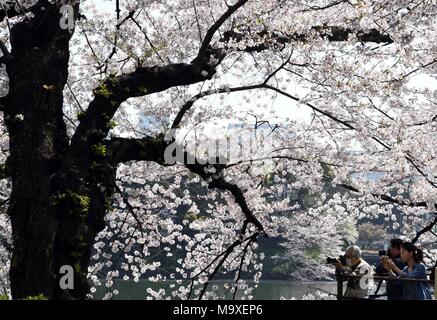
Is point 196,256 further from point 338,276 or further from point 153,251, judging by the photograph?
point 153,251

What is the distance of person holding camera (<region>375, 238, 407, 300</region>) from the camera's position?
622cm

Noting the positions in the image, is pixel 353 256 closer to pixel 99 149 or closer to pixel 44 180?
pixel 99 149

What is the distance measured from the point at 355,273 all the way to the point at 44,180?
9.99 feet

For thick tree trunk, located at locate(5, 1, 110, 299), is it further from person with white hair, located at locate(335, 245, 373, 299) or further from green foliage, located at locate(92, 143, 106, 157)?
person with white hair, located at locate(335, 245, 373, 299)

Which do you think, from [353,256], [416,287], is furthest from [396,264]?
[416,287]

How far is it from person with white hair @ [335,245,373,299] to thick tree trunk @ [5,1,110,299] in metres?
2.42

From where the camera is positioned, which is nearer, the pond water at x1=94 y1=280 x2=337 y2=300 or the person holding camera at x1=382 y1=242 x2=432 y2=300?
the person holding camera at x1=382 y1=242 x2=432 y2=300

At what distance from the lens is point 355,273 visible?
256 inches

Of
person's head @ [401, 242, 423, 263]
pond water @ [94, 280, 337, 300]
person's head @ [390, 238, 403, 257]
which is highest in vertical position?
pond water @ [94, 280, 337, 300]

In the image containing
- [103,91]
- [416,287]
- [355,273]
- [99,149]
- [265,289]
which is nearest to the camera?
[416,287]

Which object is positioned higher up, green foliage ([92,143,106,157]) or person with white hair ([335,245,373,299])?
green foliage ([92,143,106,157])

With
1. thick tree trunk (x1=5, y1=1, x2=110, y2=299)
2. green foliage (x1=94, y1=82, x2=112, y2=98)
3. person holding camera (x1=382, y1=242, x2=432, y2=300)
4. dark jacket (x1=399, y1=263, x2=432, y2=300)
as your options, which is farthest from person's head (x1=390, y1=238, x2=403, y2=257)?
green foliage (x1=94, y1=82, x2=112, y2=98)

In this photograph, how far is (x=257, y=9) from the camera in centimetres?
773

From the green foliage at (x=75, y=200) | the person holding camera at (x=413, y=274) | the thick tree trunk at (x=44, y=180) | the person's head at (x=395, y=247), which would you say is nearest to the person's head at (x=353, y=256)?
the person's head at (x=395, y=247)
